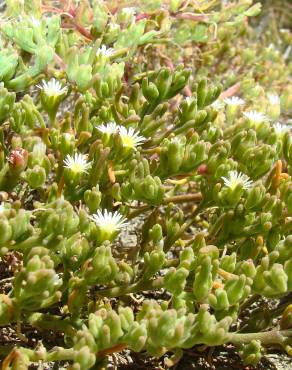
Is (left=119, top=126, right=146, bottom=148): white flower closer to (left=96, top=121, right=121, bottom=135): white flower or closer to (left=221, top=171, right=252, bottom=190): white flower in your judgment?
(left=96, top=121, right=121, bottom=135): white flower

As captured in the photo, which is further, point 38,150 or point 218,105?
point 218,105

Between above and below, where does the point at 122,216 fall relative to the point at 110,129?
below

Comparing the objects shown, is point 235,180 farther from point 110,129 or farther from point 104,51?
point 104,51

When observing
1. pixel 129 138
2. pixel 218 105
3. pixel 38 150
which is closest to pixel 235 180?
pixel 129 138

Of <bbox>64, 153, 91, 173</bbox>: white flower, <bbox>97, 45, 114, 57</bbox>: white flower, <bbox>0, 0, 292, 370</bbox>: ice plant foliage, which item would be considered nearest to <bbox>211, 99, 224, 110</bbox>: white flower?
<bbox>0, 0, 292, 370</bbox>: ice plant foliage

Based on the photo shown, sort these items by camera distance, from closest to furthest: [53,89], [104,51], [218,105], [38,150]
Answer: [38,150] < [53,89] < [104,51] < [218,105]

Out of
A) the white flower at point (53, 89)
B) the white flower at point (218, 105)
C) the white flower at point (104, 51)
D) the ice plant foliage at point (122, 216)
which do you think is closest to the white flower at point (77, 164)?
the ice plant foliage at point (122, 216)

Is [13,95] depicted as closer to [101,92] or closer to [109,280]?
[101,92]

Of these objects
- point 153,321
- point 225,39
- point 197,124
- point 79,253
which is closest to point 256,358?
point 153,321

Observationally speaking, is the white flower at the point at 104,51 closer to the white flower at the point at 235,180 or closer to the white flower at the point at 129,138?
the white flower at the point at 129,138
